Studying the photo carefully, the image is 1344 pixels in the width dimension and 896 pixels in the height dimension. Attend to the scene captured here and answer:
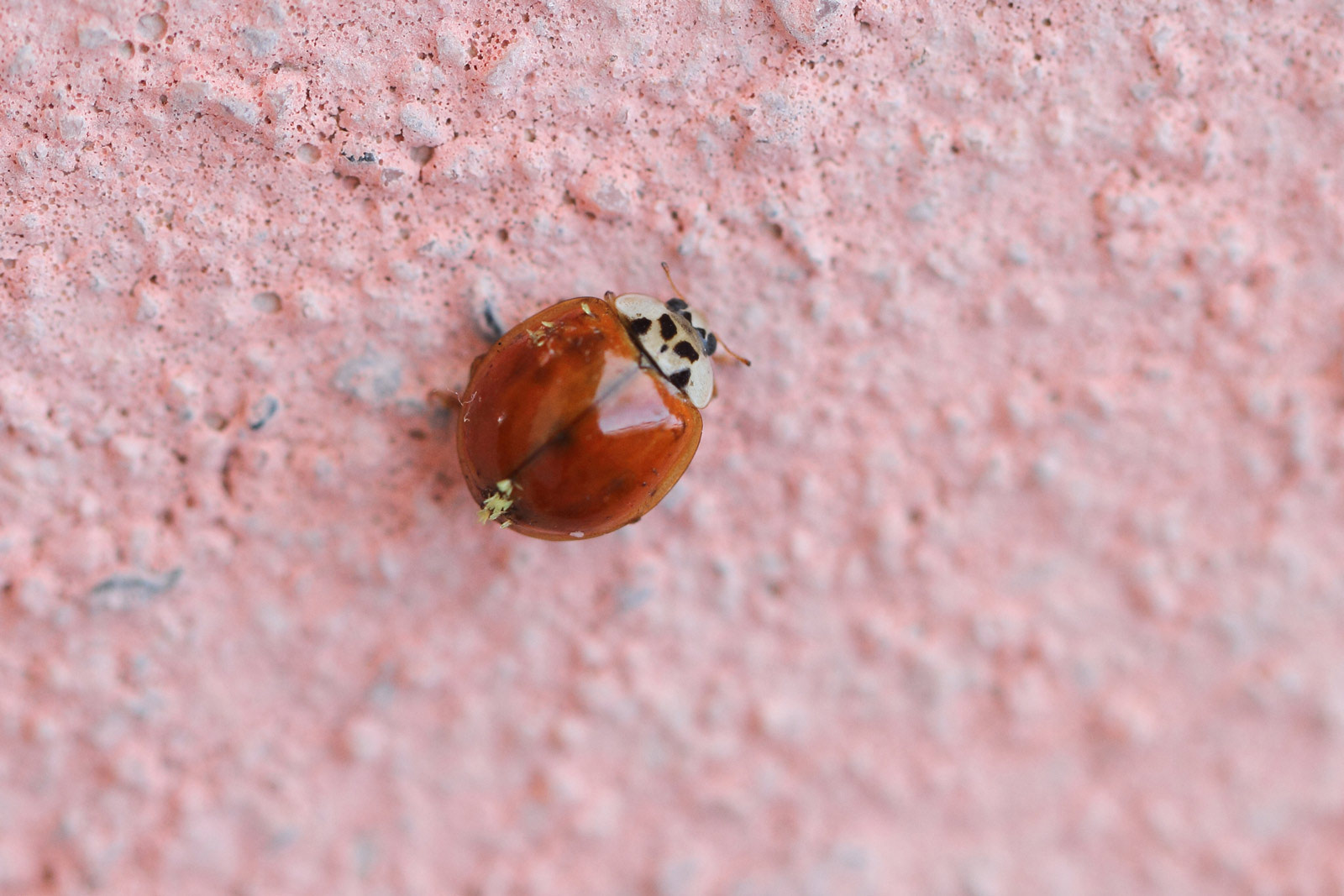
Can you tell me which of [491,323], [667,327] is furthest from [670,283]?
[491,323]

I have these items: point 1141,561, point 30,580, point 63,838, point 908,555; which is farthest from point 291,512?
point 1141,561

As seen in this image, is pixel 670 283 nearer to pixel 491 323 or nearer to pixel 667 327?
pixel 667 327

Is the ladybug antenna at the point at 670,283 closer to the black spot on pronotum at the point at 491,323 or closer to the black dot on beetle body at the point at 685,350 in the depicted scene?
the black dot on beetle body at the point at 685,350

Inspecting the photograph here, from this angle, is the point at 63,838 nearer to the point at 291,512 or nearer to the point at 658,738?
the point at 291,512

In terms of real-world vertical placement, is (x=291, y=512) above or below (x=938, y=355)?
below

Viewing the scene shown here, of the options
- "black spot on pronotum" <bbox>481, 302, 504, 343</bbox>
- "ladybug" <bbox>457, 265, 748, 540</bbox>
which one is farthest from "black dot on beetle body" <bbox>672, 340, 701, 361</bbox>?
"black spot on pronotum" <bbox>481, 302, 504, 343</bbox>

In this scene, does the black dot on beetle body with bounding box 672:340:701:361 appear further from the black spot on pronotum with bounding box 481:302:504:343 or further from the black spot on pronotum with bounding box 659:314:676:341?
the black spot on pronotum with bounding box 481:302:504:343
